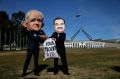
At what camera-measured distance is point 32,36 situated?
11047 mm

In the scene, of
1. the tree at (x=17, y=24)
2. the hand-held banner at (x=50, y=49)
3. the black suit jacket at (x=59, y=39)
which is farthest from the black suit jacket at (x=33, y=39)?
the tree at (x=17, y=24)

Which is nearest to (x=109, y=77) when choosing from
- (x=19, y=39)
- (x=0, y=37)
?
(x=0, y=37)

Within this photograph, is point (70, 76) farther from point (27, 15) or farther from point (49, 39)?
point (27, 15)

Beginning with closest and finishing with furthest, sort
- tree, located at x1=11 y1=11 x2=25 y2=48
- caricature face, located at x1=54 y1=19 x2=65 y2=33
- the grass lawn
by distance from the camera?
the grass lawn < caricature face, located at x1=54 y1=19 x2=65 y2=33 < tree, located at x1=11 y1=11 x2=25 y2=48

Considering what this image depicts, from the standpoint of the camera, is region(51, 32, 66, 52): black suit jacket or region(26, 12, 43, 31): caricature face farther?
region(51, 32, 66, 52): black suit jacket

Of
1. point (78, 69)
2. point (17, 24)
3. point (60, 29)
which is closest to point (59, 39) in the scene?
point (60, 29)

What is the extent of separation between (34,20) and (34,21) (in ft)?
0.11

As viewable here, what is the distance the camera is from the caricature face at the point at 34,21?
1108 centimetres

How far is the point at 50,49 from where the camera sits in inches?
440

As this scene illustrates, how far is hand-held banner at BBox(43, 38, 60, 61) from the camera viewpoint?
11.1 meters

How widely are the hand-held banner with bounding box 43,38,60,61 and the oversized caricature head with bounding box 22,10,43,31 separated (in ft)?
1.92

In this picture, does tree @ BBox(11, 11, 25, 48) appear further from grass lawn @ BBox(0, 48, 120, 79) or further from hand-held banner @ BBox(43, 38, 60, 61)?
hand-held banner @ BBox(43, 38, 60, 61)

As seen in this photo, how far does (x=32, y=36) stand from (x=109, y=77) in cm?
288

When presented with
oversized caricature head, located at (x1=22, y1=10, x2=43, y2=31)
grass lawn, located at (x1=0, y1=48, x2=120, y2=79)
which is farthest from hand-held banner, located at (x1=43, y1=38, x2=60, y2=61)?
grass lawn, located at (x1=0, y1=48, x2=120, y2=79)
